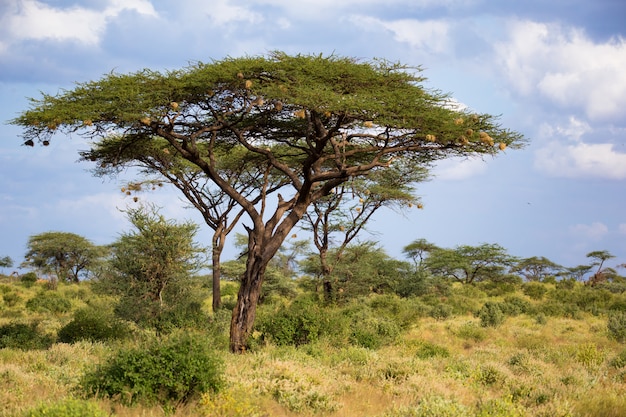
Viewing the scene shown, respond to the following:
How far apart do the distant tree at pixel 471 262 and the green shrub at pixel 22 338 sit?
1330 inches

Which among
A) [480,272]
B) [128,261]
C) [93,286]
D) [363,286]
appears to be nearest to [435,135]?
[128,261]

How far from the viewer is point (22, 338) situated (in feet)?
58.6

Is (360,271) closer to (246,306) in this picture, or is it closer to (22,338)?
(246,306)

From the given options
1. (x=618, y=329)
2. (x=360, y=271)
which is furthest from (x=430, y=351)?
(x=360, y=271)

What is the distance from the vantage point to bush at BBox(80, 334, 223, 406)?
9.01 m

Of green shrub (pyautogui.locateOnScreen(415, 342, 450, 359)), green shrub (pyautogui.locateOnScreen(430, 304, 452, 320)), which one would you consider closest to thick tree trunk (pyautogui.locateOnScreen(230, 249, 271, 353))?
green shrub (pyautogui.locateOnScreen(415, 342, 450, 359))

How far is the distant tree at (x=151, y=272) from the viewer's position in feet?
62.6

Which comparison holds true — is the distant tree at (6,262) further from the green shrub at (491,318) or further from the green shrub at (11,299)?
the green shrub at (491,318)

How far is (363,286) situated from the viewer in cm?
3102

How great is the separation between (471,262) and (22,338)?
3755cm

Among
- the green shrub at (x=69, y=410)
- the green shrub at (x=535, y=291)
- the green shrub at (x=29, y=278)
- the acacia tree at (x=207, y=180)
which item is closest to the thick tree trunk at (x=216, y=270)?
the acacia tree at (x=207, y=180)

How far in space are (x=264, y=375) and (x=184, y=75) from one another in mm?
9324

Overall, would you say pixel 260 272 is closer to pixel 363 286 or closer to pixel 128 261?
pixel 128 261

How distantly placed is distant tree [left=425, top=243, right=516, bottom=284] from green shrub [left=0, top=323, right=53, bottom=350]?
33776 mm
